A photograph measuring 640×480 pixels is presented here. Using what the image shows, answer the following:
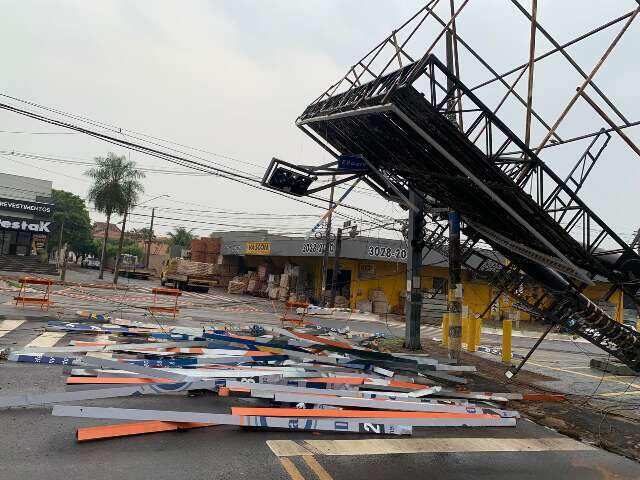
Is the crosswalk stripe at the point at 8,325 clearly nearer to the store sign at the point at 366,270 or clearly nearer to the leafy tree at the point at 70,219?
the store sign at the point at 366,270

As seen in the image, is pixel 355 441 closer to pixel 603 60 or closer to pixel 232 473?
pixel 232 473

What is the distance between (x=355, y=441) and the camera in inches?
231

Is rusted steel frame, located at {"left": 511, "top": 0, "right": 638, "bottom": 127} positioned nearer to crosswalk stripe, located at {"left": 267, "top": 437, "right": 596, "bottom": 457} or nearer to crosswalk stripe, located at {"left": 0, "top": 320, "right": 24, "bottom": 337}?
crosswalk stripe, located at {"left": 267, "top": 437, "right": 596, "bottom": 457}

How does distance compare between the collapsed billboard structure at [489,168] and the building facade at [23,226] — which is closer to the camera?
the collapsed billboard structure at [489,168]

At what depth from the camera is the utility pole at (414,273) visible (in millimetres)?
14078

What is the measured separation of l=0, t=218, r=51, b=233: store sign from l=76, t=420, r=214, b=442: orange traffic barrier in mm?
51077

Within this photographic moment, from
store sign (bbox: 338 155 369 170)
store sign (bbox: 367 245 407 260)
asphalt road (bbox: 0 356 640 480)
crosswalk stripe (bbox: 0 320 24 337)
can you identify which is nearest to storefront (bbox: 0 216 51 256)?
store sign (bbox: 367 245 407 260)

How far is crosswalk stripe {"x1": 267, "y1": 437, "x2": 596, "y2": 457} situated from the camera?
544cm

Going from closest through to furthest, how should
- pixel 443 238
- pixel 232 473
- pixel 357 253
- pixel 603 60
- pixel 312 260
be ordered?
1. pixel 232 473
2. pixel 603 60
3. pixel 443 238
4. pixel 357 253
5. pixel 312 260

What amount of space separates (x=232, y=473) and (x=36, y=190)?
69.2m

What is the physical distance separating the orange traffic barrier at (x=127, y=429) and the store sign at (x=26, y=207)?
53673 mm

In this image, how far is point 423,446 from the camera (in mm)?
5945

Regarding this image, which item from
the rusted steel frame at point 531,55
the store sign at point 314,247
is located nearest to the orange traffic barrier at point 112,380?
the rusted steel frame at point 531,55

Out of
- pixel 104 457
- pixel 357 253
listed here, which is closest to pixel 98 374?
pixel 104 457
